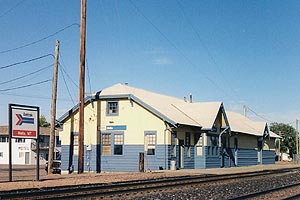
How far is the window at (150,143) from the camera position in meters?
33.9

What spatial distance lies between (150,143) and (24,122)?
44.7 ft

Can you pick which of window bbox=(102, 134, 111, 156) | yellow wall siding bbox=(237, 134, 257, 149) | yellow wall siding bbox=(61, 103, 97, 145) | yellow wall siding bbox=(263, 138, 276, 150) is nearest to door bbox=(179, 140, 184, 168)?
window bbox=(102, 134, 111, 156)

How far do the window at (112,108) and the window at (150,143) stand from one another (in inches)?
122

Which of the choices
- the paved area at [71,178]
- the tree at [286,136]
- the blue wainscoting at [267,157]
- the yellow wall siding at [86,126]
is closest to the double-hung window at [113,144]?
the yellow wall siding at [86,126]

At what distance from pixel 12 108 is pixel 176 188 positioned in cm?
813

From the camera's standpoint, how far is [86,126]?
3594 centimetres

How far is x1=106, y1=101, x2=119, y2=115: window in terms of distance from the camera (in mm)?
35312

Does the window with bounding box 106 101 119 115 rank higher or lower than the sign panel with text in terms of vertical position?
higher

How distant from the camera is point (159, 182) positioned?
20984mm

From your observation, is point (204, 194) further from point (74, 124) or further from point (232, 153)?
point (232, 153)

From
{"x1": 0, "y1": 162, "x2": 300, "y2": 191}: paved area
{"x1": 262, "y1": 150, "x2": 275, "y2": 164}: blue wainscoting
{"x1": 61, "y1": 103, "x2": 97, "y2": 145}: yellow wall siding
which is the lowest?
{"x1": 262, "y1": 150, "x2": 275, "y2": 164}: blue wainscoting

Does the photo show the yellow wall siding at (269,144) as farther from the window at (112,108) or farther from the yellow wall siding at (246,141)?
the window at (112,108)

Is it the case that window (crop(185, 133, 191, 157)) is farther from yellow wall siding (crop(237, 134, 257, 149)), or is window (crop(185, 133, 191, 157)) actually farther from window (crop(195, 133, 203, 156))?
yellow wall siding (crop(237, 134, 257, 149))

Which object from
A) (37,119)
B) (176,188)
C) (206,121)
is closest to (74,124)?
(206,121)
